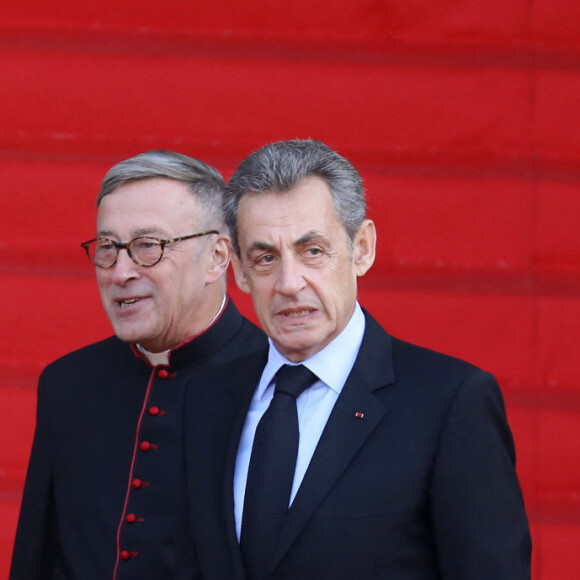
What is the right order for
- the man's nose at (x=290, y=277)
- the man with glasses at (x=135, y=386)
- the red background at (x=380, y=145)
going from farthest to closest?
1. the red background at (x=380, y=145)
2. the man with glasses at (x=135, y=386)
3. the man's nose at (x=290, y=277)

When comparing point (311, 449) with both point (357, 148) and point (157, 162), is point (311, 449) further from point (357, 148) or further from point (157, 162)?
point (357, 148)

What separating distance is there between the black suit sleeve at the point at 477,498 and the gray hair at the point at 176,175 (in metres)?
0.79

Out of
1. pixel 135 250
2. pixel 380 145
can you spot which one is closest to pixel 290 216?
pixel 135 250

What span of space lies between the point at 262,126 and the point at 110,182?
0.79m

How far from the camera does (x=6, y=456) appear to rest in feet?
8.97

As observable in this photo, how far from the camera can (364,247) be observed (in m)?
1.72

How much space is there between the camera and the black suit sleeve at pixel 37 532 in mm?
2010

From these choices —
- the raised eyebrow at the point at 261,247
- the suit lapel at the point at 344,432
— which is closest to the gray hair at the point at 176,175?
the raised eyebrow at the point at 261,247

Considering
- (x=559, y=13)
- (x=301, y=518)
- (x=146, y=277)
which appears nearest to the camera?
(x=301, y=518)

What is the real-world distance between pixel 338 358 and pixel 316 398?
0.07m

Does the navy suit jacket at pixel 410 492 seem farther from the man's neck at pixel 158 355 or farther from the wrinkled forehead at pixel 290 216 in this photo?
the man's neck at pixel 158 355

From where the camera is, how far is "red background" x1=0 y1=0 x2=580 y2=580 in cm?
268

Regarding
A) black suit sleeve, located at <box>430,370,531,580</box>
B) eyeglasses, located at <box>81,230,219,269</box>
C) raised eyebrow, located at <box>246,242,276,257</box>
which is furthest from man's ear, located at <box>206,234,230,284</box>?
black suit sleeve, located at <box>430,370,531,580</box>

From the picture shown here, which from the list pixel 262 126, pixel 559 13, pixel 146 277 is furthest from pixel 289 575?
pixel 559 13
